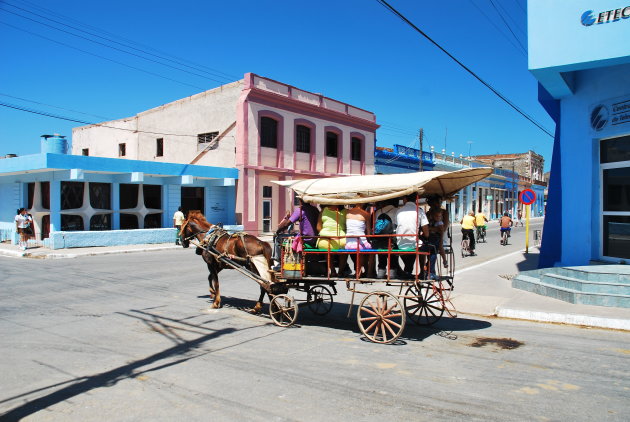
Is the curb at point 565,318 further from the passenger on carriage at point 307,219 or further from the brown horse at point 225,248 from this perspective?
the brown horse at point 225,248

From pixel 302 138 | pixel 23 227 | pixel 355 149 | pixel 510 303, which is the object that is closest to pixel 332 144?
pixel 355 149

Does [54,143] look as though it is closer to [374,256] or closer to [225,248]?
[225,248]

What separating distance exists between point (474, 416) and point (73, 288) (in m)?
9.87

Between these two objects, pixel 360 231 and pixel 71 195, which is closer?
pixel 360 231

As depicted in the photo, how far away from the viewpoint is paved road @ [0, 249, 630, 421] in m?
4.53

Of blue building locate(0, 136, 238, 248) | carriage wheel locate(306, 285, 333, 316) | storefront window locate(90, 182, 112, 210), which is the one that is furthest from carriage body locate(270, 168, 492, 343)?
storefront window locate(90, 182, 112, 210)

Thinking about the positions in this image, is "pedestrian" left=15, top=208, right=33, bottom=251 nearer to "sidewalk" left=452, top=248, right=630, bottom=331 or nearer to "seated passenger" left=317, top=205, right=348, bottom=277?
"seated passenger" left=317, top=205, right=348, bottom=277

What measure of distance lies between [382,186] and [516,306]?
4.18 m

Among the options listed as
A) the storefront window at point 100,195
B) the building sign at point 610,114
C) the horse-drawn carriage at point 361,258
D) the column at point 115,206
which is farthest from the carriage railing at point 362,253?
the column at point 115,206

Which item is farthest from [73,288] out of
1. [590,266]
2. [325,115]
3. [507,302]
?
[325,115]

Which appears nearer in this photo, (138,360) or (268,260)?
(138,360)

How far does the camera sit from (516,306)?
30.3ft

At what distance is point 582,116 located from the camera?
1108 centimetres

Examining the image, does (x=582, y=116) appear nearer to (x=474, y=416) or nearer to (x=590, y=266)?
(x=590, y=266)
